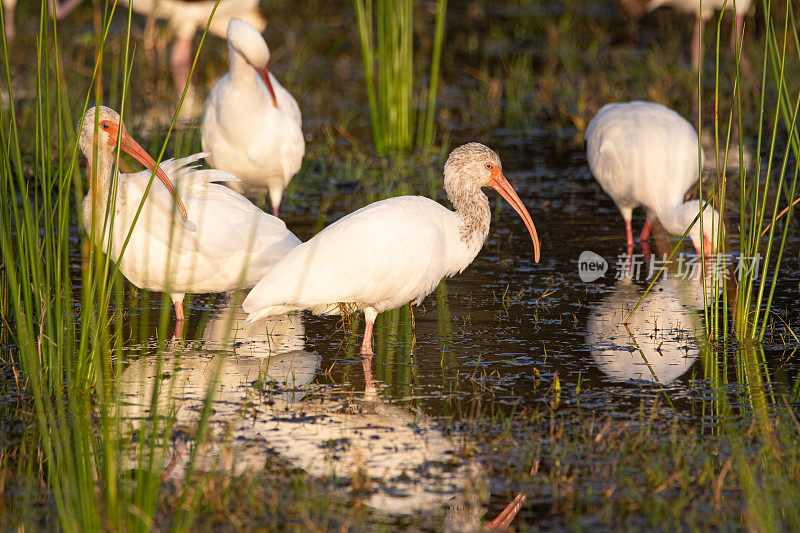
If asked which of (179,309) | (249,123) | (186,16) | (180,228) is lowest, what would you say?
(179,309)

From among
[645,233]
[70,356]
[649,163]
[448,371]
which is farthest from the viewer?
Result: [645,233]

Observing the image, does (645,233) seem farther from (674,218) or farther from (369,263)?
(369,263)

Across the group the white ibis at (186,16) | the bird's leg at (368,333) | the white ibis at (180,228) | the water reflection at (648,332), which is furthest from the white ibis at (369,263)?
the white ibis at (186,16)

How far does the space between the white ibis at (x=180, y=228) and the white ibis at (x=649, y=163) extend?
2616mm

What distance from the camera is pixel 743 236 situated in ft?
16.1

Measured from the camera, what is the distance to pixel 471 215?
5602mm

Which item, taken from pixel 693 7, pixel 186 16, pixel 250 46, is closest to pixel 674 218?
pixel 250 46

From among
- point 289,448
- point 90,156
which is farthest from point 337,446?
point 90,156

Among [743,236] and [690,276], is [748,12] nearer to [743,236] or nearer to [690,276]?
[690,276]

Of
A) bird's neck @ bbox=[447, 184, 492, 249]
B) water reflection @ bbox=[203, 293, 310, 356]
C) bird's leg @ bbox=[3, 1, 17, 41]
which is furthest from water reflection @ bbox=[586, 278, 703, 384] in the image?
bird's leg @ bbox=[3, 1, 17, 41]

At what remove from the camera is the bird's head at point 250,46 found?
24.2ft

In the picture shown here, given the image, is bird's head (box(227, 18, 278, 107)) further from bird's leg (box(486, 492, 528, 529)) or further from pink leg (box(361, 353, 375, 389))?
bird's leg (box(486, 492, 528, 529))

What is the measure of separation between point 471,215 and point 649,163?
2174 millimetres

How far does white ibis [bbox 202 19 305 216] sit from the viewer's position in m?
7.46
